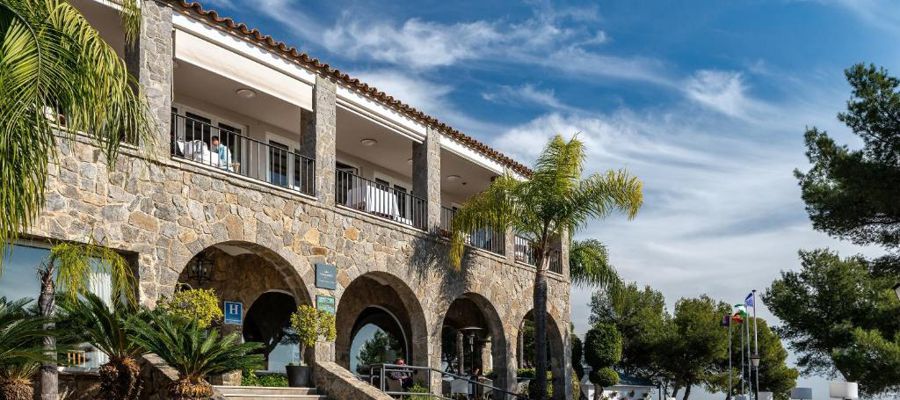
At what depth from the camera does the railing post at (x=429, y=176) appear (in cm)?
2133

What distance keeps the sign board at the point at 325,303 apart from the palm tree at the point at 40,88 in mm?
9448

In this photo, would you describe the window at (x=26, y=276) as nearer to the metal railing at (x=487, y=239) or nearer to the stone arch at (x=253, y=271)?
the stone arch at (x=253, y=271)

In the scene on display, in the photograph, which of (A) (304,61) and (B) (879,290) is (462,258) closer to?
(A) (304,61)

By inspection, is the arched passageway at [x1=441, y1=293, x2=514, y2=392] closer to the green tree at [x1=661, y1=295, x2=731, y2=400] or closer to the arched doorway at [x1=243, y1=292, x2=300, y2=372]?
the arched doorway at [x1=243, y1=292, x2=300, y2=372]

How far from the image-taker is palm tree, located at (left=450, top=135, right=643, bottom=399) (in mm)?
21344

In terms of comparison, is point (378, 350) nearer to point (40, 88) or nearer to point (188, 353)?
point (188, 353)

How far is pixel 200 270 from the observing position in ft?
56.7

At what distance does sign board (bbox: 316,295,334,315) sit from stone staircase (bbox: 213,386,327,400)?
1544 mm

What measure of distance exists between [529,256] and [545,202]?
4.74m

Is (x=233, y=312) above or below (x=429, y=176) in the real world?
below

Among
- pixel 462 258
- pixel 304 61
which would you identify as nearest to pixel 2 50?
pixel 304 61

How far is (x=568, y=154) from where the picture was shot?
70.5 ft

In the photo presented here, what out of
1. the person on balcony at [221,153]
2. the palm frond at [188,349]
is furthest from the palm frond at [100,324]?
the person on balcony at [221,153]

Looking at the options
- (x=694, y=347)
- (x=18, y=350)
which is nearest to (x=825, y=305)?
(x=694, y=347)
